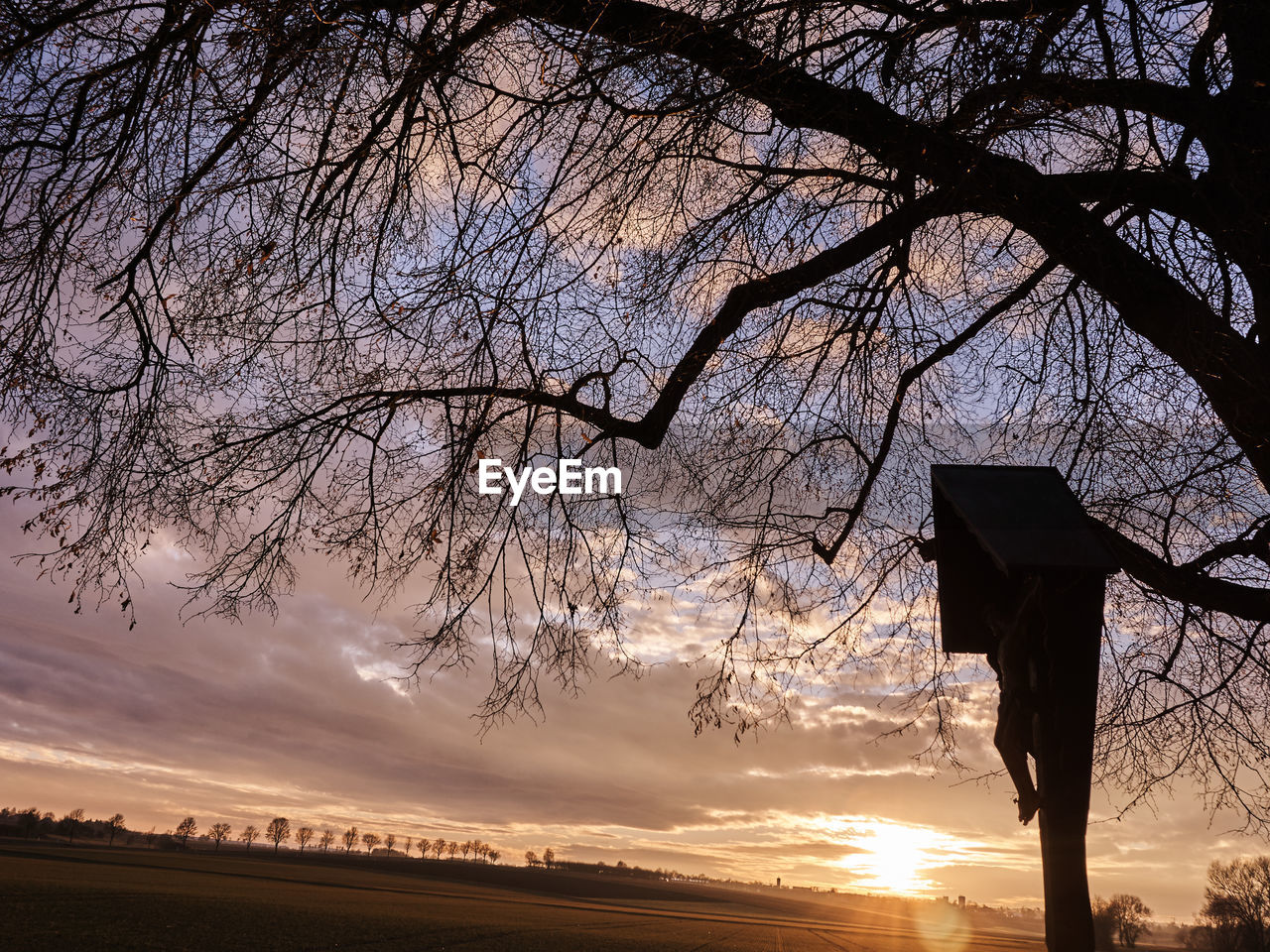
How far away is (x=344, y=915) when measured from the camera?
58219 millimetres

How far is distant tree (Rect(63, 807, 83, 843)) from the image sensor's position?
157650mm

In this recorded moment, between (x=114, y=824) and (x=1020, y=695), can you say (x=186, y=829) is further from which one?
(x=1020, y=695)

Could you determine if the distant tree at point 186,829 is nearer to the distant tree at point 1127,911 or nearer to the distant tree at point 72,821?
the distant tree at point 72,821

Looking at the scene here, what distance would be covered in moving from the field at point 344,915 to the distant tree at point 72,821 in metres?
68.8

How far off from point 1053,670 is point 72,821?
8119 inches

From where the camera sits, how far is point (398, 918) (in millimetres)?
59531

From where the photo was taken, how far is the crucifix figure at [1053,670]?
8.66 ft

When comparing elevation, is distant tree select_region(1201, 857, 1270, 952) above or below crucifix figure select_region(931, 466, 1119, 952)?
below

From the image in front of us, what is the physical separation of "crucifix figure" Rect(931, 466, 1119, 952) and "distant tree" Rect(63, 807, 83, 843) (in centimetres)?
19577

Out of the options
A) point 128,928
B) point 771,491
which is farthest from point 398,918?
point 771,491

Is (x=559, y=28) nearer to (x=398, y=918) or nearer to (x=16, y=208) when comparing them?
(x=16, y=208)

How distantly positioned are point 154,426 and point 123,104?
1957mm

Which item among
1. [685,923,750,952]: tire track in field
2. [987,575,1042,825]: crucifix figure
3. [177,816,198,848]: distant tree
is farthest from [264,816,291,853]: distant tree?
[987,575,1042,825]: crucifix figure

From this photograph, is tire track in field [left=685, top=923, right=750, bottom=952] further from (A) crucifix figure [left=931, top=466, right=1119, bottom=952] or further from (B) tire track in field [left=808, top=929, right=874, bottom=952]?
(A) crucifix figure [left=931, top=466, right=1119, bottom=952]
